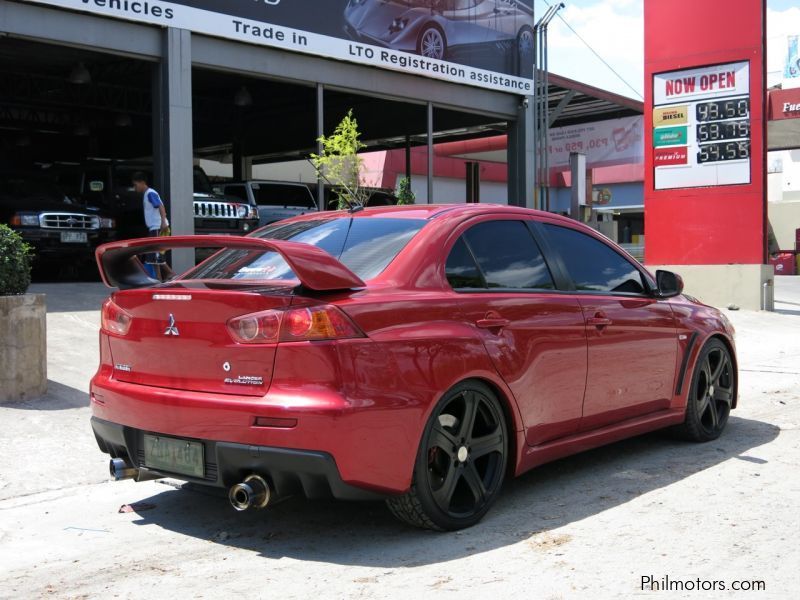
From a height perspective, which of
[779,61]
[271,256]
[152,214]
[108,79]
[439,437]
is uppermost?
[779,61]

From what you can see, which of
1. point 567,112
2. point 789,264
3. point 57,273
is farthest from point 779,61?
point 57,273

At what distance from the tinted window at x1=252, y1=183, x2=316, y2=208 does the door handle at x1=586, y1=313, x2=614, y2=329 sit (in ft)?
44.4

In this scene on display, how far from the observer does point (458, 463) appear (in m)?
4.15

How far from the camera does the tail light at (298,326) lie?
12.1 ft

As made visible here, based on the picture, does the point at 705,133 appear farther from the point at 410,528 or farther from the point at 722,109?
the point at 410,528

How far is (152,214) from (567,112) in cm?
2070

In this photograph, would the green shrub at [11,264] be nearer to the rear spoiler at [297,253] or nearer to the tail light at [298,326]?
the rear spoiler at [297,253]

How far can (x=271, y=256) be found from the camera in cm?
433

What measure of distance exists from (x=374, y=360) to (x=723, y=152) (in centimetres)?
1437

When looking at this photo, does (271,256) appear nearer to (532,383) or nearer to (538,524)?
(532,383)

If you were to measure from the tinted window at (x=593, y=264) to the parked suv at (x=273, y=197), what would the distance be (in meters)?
12.1

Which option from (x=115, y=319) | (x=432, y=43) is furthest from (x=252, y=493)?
(x=432, y=43)

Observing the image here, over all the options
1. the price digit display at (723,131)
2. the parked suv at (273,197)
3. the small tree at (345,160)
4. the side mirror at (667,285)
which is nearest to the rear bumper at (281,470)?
the side mirror at (667,285)

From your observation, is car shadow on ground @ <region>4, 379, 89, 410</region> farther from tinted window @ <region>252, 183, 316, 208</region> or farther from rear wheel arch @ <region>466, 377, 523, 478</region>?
tinted window @ <region>252, 183, 316, 208</region>
